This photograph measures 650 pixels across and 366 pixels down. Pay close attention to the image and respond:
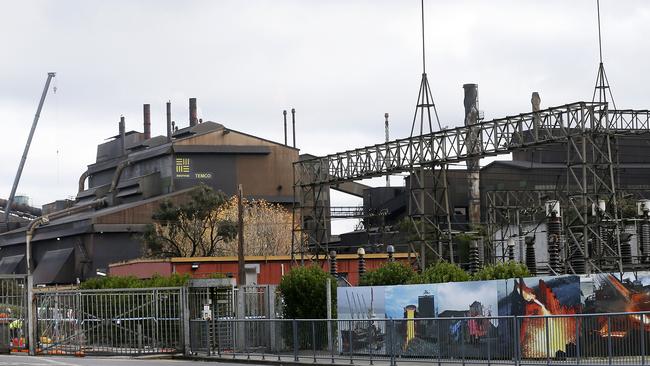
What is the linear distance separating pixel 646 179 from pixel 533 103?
39.2 feet

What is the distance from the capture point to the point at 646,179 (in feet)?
339

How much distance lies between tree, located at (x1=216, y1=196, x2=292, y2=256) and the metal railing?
59904mm

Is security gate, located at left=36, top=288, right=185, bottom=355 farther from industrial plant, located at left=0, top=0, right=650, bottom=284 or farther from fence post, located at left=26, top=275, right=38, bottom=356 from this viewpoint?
industrial plant, located at left=0, top=0, right=650, bottom=284

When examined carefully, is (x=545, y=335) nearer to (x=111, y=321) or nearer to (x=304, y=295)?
(x=304, y=295)

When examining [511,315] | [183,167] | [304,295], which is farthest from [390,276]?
[183,167]

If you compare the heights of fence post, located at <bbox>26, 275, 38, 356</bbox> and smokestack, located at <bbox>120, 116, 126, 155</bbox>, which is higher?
smokestack, located at <bbox>120, 116, 126, 155</bbox>

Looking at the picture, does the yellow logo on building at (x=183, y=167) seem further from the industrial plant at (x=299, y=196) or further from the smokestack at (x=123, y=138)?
the smokestack at (x=123, y=138)

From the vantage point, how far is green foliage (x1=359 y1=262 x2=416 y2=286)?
47.0 m

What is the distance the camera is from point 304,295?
45.1 metres

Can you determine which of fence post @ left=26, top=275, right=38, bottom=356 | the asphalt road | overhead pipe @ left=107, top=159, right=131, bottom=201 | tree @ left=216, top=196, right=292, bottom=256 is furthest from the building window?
the asphalt road

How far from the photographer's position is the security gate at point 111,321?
40938 millimetres

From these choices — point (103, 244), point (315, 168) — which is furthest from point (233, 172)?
point (315, 168)

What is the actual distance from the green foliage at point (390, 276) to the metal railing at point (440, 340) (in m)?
9.24

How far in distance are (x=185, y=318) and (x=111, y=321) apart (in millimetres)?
2858
